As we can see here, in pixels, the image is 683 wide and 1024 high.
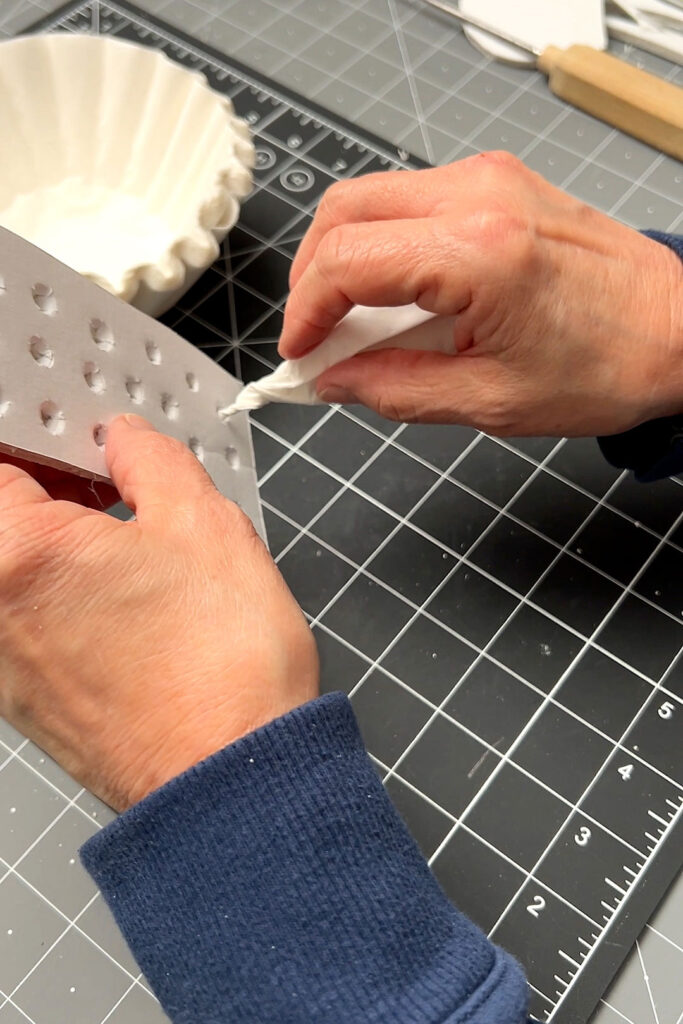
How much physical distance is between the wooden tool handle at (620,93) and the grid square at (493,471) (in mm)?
477

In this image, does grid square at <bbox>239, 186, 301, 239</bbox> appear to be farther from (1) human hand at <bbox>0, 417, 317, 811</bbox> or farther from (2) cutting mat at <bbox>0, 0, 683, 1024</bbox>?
(1) human hand at <bbox>0, 417, 317, 811</bbox>

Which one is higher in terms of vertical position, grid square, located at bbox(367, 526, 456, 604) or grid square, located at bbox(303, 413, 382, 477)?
grid square, located at bbox(303, 413, 382, 477)

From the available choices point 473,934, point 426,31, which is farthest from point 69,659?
point 426,31

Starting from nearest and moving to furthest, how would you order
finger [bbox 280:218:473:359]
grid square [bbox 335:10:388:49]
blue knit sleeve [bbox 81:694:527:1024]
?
blue knit sleeve [bbox 81:694:527:1024], finger [bbox 280:218:473:359], grid square [bbox 335:10:388:49]

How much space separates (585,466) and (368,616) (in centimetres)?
26

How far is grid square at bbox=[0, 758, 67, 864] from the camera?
61 cm

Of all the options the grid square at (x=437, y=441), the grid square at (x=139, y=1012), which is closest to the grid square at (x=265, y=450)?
the grid square at (x=437, y=441)

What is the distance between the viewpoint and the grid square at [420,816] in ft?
1.97

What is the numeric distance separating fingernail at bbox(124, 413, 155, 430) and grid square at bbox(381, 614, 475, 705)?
0.92 feet

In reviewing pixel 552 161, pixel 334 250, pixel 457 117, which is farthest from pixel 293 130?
pixel 334 250

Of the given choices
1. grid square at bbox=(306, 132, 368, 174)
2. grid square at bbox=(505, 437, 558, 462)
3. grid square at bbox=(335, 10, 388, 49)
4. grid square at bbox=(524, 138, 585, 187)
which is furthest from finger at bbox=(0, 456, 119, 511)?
grid square at bbox=(335, 10, 388, 49)

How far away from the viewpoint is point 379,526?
0.72 meters

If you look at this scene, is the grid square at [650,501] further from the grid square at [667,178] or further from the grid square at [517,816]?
the grid square at [667,178]

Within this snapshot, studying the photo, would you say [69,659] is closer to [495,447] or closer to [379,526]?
[379,526]
